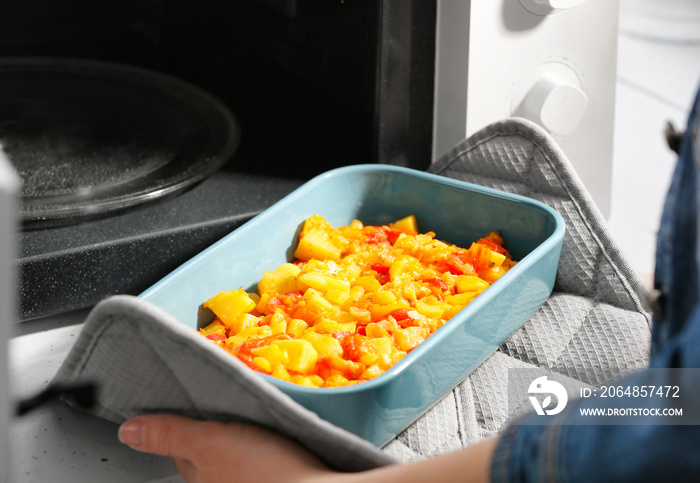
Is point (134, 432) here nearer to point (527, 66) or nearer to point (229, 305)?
point (229, 305)

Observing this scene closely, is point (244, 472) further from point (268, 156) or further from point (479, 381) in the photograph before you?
point (268, 156)

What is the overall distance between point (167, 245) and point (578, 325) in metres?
0.35

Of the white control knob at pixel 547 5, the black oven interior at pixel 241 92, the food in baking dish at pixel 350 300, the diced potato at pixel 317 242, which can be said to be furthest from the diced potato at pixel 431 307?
the white control knob at pixel 547 5

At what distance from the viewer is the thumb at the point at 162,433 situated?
42 cm

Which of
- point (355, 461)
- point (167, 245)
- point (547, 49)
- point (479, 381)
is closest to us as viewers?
point (355, 461)

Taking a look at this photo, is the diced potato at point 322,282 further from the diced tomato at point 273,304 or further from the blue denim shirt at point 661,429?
the blue denim shirt at point 661,429

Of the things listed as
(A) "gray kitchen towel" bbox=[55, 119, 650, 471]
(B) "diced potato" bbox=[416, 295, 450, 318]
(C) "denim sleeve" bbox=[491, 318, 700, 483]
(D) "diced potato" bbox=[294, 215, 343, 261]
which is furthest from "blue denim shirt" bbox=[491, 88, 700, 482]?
(D) "diced potato" bbox=[294, 215, 343, 261]

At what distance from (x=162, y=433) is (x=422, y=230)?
344 mm

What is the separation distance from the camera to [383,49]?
0.70 meters

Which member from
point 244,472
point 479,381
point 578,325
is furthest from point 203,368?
point 578,325

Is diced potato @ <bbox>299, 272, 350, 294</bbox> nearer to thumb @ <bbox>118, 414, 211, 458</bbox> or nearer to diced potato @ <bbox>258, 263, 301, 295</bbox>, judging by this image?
diced potato @ <bbox>258, 263, 301, 295</bbox>

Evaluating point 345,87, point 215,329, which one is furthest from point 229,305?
point 345,87

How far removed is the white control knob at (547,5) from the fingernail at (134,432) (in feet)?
1.71

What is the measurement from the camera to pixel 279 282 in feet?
1.99
